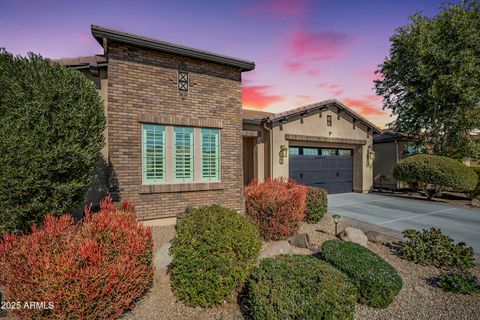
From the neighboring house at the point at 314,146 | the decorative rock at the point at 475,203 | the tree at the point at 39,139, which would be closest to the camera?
the tree at the point at 39,139

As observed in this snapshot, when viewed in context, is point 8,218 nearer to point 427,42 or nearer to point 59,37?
point 59,37

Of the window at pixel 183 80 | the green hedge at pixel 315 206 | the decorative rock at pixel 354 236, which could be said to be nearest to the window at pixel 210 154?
the window at pixel 183 80

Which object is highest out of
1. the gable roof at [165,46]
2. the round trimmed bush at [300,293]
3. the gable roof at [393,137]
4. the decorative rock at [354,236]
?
the gable roof at [165,46]

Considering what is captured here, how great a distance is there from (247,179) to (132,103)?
23.3 ft

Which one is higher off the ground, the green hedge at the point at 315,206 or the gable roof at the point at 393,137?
the gable roof at the point at 393,137

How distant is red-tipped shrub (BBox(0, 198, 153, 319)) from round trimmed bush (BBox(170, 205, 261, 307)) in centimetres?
57

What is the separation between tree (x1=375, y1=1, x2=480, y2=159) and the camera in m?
12.9

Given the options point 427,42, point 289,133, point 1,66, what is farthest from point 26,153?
point 427,42

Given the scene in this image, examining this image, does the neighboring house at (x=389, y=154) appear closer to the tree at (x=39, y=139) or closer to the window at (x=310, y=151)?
the window at (x=310, y=151)

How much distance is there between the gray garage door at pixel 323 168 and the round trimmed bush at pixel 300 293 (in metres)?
9.22

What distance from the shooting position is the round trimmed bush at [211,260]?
3.39m

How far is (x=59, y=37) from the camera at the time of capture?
6.59 meters

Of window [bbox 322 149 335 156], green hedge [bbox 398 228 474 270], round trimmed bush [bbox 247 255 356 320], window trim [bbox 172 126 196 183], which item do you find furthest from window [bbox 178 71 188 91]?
window [bbox 322 149 335 156]

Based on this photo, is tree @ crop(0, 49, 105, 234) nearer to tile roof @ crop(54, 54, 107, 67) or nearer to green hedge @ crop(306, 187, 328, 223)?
tile roof @ crop(54, 54, 107, 67)
